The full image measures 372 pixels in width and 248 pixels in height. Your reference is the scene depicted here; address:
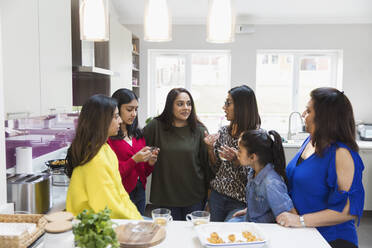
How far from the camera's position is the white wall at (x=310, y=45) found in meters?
4.51

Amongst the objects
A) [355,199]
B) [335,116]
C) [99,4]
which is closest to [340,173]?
[355,199]

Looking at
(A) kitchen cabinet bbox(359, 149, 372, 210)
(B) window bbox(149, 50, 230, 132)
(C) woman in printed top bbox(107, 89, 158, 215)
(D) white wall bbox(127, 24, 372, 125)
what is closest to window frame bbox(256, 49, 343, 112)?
(D) white wall bbox(127, 24, 372, 125)

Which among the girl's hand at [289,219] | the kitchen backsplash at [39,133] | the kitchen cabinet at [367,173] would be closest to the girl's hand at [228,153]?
the girl's hand at [289,219]

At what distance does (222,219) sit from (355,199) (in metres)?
0.91

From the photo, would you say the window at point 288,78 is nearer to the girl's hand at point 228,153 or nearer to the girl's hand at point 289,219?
the girl's hand at point 228,153

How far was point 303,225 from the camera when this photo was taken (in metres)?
1.43

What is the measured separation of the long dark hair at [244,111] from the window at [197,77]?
2.89 metres

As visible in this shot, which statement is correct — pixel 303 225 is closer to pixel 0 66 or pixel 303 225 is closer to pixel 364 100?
pixel 0 66

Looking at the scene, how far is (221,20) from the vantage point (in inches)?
49.7

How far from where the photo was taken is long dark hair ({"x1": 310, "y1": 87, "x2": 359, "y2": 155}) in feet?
4.69

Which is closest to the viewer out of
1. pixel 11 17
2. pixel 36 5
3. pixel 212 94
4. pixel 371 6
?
pixel 11 17

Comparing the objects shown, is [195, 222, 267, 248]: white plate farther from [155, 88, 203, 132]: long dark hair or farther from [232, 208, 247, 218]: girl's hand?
[155, 88, 203, 132]: long dark hair

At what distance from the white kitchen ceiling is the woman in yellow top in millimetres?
3105

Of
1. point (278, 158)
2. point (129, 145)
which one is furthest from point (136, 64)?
point (278, 158)
